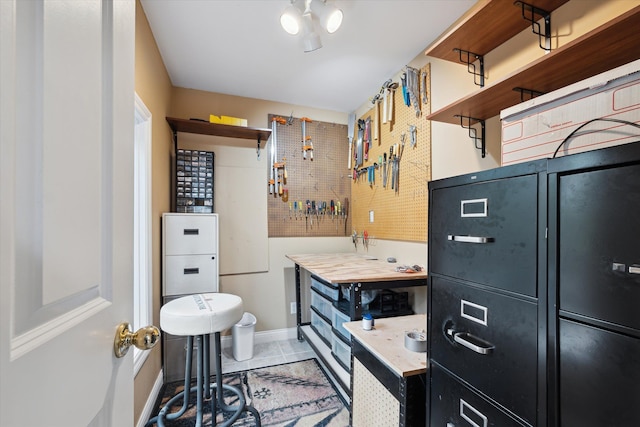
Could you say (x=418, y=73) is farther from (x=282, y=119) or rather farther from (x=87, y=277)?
(x=87, y=277)

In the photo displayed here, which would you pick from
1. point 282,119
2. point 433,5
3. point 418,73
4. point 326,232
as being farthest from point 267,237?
point 433,5

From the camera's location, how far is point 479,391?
3.05 ft

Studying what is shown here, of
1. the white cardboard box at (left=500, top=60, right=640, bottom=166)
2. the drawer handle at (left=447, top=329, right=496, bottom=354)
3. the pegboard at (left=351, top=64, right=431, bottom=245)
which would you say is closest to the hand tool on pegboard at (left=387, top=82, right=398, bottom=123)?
the pegboard at (left=351, top=64, right=431, bottom=245)

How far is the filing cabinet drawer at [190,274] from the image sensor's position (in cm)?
232

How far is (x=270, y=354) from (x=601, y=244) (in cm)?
278

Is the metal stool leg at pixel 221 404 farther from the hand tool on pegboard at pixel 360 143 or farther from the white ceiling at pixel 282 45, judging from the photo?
the hand tool on pegboard at pixel 360 143

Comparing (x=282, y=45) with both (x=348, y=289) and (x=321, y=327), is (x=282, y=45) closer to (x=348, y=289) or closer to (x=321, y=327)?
(x=348, y=289)

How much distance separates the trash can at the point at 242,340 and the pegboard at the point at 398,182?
59.4 inches

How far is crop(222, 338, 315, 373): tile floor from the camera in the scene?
2594 millimetres

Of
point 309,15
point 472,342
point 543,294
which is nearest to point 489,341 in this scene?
point 472,342

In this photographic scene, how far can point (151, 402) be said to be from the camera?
1.98 meters

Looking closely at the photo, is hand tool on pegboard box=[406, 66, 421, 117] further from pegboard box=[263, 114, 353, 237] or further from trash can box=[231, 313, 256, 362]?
trash can box=[231, 313, 256, 362]

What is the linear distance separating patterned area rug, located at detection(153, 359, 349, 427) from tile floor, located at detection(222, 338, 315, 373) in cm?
10

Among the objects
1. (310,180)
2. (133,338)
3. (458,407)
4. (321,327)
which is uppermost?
(310,180)
